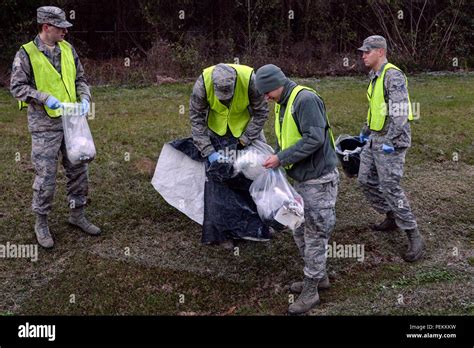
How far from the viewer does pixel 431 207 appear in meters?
6.61

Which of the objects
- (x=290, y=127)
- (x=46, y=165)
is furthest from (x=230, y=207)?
(x=46, y=165)

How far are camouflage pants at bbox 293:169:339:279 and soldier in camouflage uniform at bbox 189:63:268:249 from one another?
994 mm

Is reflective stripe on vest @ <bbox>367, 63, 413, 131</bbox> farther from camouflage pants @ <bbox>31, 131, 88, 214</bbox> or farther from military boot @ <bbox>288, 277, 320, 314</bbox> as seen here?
camouflage pants @ <bbox>31, 131, 88, 214</bbox>

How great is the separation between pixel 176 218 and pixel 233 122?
1468 millimetres

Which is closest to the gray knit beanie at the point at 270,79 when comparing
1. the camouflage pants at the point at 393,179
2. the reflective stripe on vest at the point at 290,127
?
the reflective stripe on vest at the point at 290,127

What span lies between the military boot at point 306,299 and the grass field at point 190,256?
0.13 m

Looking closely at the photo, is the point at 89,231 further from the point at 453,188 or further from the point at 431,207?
the point at 453,188

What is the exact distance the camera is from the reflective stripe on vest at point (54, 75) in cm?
523

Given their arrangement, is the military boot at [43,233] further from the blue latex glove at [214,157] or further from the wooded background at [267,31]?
the wooded background at [267,31]


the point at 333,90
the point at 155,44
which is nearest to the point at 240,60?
the point at 155,44

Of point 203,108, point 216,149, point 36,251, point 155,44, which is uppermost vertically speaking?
point 155,44

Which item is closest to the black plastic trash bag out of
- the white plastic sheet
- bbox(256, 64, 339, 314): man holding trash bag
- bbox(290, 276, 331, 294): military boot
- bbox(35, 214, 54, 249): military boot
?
the white plastic sheet

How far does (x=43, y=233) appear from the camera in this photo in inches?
223

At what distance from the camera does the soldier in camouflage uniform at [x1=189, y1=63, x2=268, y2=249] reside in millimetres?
5000
